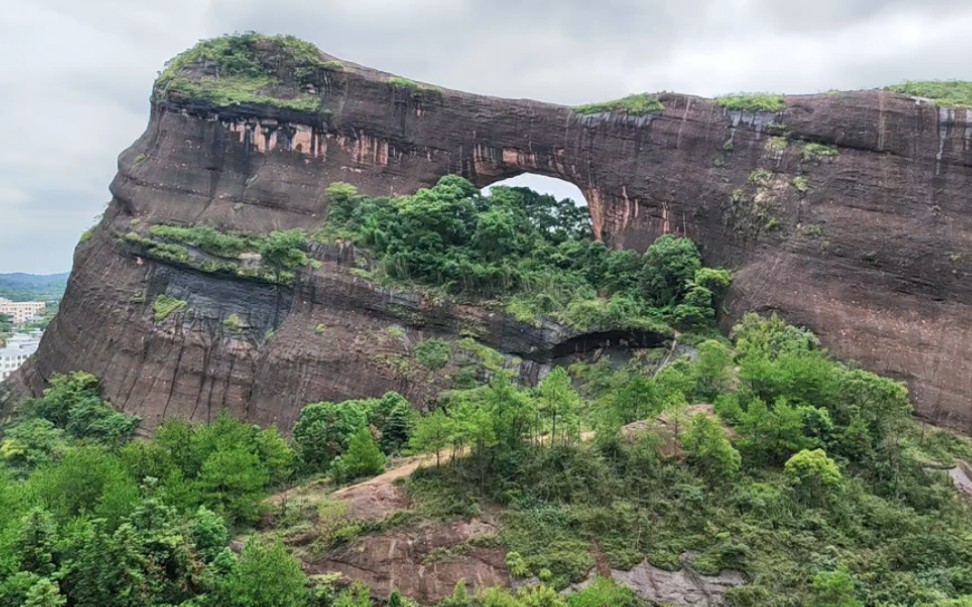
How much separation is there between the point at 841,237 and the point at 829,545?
1254 cm

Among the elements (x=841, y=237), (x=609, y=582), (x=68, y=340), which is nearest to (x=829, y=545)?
(x=609, y=582)

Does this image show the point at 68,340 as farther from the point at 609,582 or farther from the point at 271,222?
the point at 609,582

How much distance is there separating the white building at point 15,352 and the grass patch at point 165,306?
110 feet

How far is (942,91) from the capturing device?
23641 mm

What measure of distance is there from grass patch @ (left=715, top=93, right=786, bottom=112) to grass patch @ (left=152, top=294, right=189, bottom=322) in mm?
22775

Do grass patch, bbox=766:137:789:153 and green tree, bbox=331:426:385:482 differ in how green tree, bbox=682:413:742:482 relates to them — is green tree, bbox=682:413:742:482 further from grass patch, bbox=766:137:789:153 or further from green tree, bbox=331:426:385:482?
grass patch, bbox=766:137:789:153

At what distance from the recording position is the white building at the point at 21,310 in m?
100

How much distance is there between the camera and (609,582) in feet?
37.8

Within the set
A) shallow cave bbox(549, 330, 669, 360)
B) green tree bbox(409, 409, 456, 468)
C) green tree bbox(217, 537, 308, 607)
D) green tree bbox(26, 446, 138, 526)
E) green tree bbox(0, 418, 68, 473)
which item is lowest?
green tree bbox(0, 418, 68, 473)

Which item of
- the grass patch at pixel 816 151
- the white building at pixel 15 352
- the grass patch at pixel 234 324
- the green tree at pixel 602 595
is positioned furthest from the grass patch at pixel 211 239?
the white building at pixel 15 352

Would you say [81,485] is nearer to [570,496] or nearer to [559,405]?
[570,496]

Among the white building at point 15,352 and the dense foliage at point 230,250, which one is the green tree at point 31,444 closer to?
the dense foliage at point 230,250

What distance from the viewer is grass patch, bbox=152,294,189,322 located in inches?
1121

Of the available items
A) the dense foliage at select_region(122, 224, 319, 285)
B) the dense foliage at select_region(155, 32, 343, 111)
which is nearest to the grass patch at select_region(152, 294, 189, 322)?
the dense foliage at select_region(122, 224, 319, 285)
